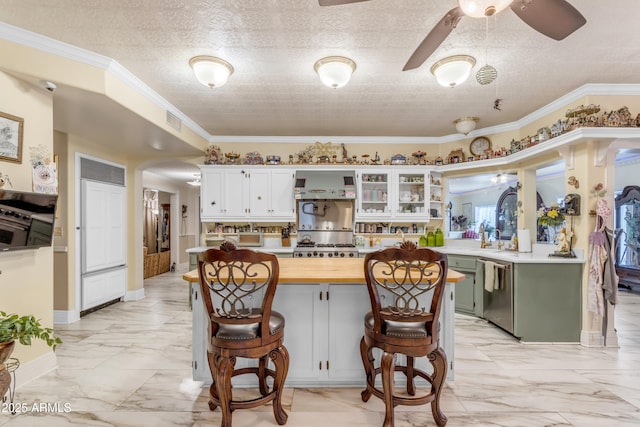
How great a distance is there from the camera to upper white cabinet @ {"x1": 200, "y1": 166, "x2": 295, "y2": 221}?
4969 millimetres

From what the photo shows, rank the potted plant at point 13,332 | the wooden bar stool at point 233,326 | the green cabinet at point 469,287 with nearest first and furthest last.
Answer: the wooden bar stool at point 233,326, the potted plant at point 13,332, the green cabinet at point 469,287

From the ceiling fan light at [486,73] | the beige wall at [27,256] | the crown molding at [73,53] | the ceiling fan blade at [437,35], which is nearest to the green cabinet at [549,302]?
the ceiling fan light at [486,73]

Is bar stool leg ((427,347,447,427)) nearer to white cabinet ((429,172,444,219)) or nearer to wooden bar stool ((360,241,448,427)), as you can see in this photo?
wooden bar stool ((360,241,448,427))

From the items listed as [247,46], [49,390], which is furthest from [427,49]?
[49,390]

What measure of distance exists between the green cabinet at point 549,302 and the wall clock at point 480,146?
7.07 feet

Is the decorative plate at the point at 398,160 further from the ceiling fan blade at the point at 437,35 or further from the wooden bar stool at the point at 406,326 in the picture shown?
the wooden bar stool at the point at 406,326

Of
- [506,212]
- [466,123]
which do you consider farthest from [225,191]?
[506,212]

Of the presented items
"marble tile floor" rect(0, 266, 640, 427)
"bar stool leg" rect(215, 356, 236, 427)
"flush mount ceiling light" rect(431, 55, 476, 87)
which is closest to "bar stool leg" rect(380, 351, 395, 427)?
"marble tile floor" rect(0, 266, 640, 427)

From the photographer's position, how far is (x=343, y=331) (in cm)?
235

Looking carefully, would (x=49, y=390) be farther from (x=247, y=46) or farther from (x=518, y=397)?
(x=518, y=397)

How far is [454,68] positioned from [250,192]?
343 centimetres

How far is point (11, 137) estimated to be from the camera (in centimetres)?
236

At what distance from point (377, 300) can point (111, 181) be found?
465 centimetres

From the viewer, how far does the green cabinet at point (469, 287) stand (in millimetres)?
4074
